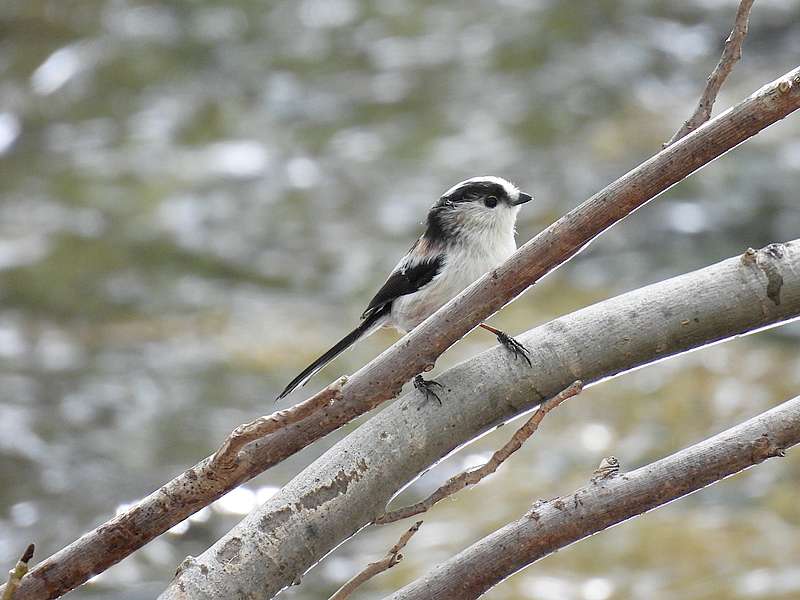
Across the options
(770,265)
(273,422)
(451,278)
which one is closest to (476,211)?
(451,278)

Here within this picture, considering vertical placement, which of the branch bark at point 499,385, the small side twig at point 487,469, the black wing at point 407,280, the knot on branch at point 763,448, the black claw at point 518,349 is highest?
the black wing at point 407,280

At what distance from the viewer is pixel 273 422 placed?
62.3 inches

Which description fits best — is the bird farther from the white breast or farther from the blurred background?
the blurred background

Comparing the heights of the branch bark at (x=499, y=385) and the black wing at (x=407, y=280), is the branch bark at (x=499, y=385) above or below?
below

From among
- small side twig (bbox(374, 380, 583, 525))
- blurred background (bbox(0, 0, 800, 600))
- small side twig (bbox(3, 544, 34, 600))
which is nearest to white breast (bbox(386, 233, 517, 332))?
small side twig (bbox(374, 380, 583, 525))

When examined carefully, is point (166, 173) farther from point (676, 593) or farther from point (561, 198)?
point (676, 593)

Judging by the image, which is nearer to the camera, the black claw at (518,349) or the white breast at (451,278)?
the black claw at (518,349)

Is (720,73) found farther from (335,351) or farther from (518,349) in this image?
(335,351)

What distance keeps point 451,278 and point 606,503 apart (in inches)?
47.8

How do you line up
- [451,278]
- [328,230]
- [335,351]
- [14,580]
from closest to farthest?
1. [14,580]
2. [335,351]
3. [451,278]
4. [328,230]

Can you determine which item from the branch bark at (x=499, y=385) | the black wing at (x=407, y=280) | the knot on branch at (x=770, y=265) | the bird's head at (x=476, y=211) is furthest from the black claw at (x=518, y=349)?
the bird's head at (x=476, y=211)

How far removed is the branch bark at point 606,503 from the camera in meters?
1.69

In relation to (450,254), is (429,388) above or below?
below

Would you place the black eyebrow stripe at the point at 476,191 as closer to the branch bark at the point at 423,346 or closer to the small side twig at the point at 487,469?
A: the small side twig at the point at 487,469
